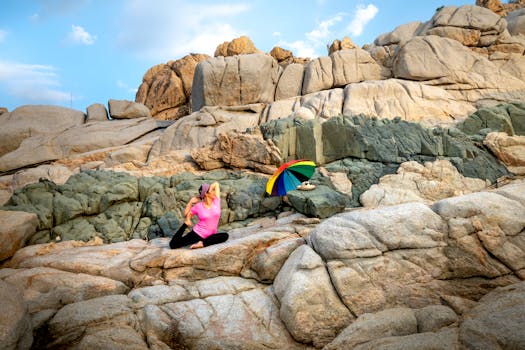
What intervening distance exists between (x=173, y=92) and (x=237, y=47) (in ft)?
31.8

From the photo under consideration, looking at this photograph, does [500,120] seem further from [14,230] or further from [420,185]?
[14,230]

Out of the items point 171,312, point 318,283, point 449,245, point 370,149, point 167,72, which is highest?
point 167,72

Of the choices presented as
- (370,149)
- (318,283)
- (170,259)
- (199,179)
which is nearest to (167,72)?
(199,179)

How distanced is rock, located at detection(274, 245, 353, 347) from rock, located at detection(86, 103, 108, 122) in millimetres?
30348

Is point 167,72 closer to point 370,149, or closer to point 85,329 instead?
point 370,149

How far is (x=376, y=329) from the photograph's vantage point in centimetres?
482

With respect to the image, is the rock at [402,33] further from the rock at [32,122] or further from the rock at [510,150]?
the rock at [32,122]

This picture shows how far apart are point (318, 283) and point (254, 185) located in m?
8.30

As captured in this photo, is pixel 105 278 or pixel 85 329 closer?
pixel 85 329

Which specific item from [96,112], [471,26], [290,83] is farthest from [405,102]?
[96,112]

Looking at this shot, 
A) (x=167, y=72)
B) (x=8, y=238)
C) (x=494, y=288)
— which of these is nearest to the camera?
(x=494, y=288)

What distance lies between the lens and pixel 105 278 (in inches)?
281

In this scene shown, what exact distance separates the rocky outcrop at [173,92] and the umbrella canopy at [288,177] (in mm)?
26985

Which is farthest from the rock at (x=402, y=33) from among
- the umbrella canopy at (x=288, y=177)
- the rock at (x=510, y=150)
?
the umbrella canopy at (x=288, y=177)
